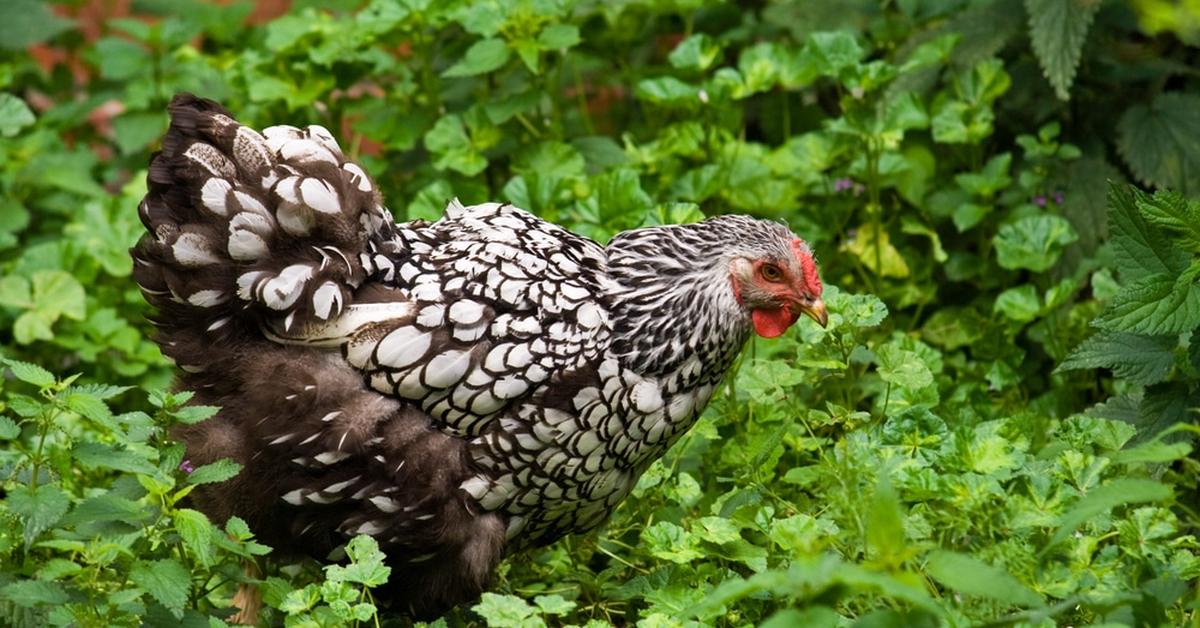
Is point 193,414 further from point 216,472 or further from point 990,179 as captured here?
point 990,179

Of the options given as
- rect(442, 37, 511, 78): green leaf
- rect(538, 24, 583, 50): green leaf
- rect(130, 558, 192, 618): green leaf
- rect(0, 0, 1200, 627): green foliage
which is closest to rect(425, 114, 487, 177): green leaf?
rect(0, 0, 1200, 627): green foliage

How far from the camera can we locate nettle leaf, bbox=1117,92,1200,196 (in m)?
4.79

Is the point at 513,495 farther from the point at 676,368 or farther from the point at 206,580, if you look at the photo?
the point at 206,580

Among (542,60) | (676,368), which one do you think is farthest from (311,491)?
(542,60)

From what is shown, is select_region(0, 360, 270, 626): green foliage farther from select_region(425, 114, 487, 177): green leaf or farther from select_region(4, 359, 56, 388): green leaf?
select_region(425, 114, 487, 177): green leaf

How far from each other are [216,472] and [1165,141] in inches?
133

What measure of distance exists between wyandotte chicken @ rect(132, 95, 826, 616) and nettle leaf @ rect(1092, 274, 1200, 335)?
0.70 m

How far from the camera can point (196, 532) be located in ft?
9.58

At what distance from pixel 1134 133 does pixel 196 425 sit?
10.7ft

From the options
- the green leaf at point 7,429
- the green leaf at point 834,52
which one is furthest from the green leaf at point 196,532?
the green leaf at point 834,52

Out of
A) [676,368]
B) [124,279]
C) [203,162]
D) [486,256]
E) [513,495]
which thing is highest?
[203,162]

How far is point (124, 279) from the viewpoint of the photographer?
520 cm

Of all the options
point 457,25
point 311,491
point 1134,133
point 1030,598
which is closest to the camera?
point 1030,598

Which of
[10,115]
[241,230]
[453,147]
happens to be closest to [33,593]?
[241,230]
